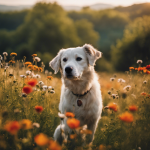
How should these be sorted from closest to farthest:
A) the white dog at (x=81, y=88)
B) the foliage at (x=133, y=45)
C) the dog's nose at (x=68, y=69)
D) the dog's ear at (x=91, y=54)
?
the dog's nose at (x=68, y=69)
the white dog at (x=81, y=88)
the dog's ear at (x=91, y=54)
the foliage at (x=133, y=45)

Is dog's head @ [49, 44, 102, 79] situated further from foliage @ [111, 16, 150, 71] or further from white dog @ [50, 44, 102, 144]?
foliage @ [111, 16, 150, 71]

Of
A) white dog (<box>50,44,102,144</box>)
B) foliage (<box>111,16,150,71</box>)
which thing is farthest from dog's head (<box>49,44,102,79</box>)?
foliage (<box>111,16,150,71</box>)

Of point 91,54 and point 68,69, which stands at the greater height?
point 91,54

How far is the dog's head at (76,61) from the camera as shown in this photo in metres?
2.85

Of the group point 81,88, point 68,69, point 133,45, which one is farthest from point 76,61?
point 133,45

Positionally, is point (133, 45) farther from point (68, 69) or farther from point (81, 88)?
point (68, 69)

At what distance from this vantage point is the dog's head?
9.34 ft

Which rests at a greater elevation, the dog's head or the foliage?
the foliage

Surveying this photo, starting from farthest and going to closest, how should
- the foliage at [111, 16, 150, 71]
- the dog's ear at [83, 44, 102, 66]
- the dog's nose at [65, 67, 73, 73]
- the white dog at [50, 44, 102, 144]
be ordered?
the foliage at [111, 16, 150, 71] < the dog's ear at [83, 44, 102, 66] < the white dog at [50, 44, 102, 144] < the dog's nose at [65, 67, 73, 73]

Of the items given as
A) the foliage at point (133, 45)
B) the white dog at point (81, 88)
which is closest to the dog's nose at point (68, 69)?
the white dog at point (81, 88)

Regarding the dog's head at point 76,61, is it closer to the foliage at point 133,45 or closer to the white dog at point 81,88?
the white dog at point 81,88

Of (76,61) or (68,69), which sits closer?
(68,69)

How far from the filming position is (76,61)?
122 inches

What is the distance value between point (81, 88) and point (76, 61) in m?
0.58
